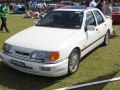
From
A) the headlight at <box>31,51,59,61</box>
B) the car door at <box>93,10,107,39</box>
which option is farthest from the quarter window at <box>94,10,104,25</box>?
the headlight at <box>31,51,59,61</box>

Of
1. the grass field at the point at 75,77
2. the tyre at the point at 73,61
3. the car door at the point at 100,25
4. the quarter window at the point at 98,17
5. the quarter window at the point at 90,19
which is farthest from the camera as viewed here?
the quarter window at the point at 98,17

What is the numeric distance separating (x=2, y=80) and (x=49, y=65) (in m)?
1.25

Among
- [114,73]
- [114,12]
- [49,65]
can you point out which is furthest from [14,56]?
[114,12]

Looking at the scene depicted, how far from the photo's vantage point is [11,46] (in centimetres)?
607

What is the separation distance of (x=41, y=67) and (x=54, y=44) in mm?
677

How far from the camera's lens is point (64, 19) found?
24.0 feet

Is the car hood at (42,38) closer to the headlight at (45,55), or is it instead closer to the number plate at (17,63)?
the headlight at (45,55)

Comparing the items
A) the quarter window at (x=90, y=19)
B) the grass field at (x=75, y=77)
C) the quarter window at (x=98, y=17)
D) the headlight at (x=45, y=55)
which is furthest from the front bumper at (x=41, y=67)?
the quarter window at (x=98, y=17)

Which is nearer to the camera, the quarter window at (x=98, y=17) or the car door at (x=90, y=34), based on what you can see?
the car door at (x=90, y=34)

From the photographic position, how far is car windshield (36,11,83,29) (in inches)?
280

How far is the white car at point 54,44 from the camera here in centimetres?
563

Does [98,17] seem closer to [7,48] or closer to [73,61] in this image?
[73,61]

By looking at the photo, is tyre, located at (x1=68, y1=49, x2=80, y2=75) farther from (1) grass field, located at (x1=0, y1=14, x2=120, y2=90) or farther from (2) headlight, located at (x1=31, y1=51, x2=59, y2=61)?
(2) headlight, located at (x1=31, y1=51, x2=59, y2=61)

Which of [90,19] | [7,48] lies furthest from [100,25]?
[7,48]
